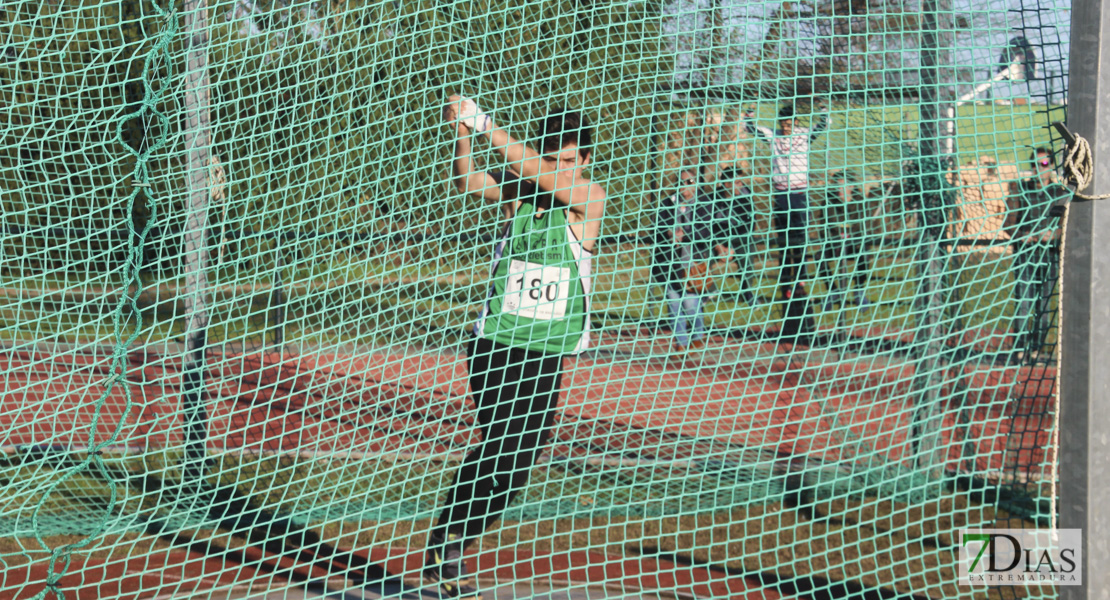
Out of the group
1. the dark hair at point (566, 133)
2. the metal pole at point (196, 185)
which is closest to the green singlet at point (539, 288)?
the dark hair at point (566, 133)

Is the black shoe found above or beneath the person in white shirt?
beneath

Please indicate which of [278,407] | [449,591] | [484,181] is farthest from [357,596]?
[278,407]

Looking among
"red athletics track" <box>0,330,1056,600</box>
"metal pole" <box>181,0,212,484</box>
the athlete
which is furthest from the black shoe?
"metal pole" <box>181,0,212,484</box>

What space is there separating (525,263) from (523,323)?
215mm

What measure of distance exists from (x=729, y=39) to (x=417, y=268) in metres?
1.86

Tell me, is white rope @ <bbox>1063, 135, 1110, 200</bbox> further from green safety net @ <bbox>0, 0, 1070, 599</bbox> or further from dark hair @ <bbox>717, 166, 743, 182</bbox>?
dark hair @ <bbox>717, 166, 743, 182</bbox>

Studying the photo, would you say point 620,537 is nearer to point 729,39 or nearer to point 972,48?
point 729,39

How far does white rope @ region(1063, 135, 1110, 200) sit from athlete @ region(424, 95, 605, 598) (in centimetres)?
144

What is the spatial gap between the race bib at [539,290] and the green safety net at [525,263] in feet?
0.04

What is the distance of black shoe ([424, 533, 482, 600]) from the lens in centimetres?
299

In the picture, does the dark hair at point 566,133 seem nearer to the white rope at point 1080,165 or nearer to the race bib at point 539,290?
the race bib at point 539,290

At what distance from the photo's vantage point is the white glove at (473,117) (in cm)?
296

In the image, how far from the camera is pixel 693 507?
400cm

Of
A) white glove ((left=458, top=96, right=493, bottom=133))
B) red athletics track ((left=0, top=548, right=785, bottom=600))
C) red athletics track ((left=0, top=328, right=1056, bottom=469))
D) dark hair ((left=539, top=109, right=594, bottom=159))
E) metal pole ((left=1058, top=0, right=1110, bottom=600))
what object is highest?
white glove ((left=458, top=96, right=493, bottom=133))
